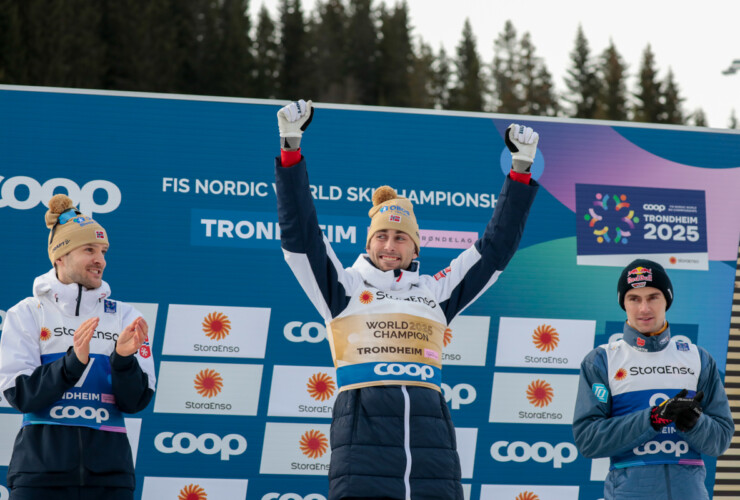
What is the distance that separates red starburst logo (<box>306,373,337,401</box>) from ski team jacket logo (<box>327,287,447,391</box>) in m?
1.59

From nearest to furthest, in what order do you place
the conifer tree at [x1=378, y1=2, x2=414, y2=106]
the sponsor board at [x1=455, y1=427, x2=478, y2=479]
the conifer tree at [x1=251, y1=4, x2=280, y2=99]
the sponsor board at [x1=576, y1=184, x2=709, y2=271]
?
the sponsor board at [x1=455, y1=427, x2=478, y2=479], the sponsor board at [x1=576, y1=184, x2=709, y2=271], the conifer tree at [x1=251, y1=4, x2=280, y2=99], the conifer tree at [x1=378, y1=2, x2=414, y2=106]

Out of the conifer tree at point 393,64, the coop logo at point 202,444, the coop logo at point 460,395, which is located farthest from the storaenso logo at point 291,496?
the conifer tree at point 393,64

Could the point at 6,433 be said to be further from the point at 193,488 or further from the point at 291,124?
the point at 291,124

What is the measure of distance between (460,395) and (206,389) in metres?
1.28

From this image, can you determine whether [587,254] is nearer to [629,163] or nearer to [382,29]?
[629,163]

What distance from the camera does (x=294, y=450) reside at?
4.37 m

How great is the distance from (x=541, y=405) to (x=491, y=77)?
1581 inches

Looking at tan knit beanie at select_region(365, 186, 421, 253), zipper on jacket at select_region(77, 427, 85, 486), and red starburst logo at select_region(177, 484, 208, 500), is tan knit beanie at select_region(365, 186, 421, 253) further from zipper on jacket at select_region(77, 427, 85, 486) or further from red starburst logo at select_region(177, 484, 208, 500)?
red starburst logo at select_region(177, 484, 208, 500)

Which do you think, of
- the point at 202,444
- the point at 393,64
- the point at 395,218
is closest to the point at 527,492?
the point at 202,444

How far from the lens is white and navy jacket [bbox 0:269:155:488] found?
9.02 feet

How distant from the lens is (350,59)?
38750mm

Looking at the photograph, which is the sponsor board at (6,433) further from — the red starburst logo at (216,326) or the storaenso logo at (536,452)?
the storaenso logo at (536,452)

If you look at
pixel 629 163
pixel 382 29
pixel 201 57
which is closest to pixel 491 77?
pixel 382 29

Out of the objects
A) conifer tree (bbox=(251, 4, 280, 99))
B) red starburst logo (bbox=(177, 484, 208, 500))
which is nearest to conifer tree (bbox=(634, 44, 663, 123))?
conifer tree (bbox=(251, 4, 280, 99))
